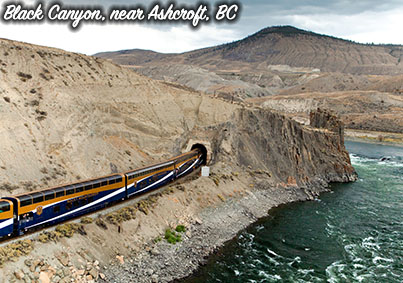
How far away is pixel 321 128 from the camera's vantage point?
266 feet

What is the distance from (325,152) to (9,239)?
61.3m

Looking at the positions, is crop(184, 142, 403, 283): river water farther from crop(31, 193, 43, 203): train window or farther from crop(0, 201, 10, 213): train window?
crop(0, 201, 10, 213): train window

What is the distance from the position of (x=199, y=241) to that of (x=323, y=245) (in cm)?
1462

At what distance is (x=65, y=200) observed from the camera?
30.7m

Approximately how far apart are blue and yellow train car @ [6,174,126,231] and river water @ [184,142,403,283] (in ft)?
37.9

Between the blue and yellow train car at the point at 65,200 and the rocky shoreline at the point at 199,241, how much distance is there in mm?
6343

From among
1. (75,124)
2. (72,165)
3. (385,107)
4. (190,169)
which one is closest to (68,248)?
(72,165)

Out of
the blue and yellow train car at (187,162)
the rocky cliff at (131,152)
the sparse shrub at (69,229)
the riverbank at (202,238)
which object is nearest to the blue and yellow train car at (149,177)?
the rocky cliff at (131,152)

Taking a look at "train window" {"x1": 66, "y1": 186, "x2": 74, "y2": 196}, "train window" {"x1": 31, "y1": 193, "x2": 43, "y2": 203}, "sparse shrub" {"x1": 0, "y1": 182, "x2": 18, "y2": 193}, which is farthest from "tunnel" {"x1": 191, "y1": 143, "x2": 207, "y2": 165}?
"train window" {"x1": 31, "y1": 193, "x2": 43, "y2": 203}

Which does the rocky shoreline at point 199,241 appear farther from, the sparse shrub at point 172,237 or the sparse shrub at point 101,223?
the sparse shrub at point 101,223

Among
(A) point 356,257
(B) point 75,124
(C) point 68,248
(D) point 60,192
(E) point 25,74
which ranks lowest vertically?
(A) point 356,257

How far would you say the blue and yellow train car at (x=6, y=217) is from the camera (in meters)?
25.6

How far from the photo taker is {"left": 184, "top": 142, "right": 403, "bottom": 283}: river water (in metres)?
33.3

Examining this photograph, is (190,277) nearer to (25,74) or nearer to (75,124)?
(75,124)
